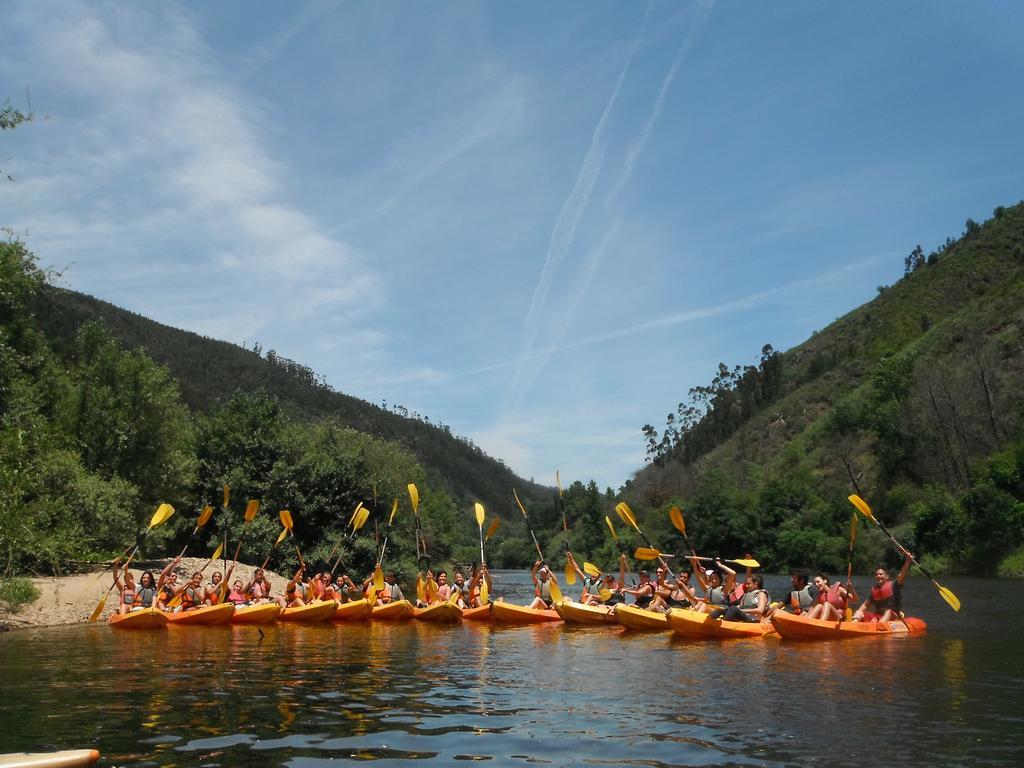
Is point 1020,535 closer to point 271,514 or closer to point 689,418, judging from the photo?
point 271,514

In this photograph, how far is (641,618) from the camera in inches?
769

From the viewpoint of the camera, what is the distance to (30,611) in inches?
866

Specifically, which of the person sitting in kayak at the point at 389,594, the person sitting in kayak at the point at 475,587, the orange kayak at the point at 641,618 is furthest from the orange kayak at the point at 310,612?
the orange kayak at the point at 641,618

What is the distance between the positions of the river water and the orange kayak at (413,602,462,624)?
409 centimetres

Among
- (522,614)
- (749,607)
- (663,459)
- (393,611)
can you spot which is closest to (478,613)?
(522,614)

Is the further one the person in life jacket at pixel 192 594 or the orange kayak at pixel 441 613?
the orange kayak at pixel 441 613

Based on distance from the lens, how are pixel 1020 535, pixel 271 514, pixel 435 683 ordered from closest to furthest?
pixel 435 683 → pixel 271 514 → pixel 1020 535

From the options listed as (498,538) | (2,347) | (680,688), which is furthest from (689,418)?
(680,688)

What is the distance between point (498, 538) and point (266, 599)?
9119 centimetres

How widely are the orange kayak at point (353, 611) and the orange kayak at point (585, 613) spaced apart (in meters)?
5.10

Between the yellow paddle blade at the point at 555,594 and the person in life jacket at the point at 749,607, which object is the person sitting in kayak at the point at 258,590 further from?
the person in life jacket at the point at 749,607

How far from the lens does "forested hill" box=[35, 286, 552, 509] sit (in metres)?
97.9

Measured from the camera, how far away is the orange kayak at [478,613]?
76.7ft

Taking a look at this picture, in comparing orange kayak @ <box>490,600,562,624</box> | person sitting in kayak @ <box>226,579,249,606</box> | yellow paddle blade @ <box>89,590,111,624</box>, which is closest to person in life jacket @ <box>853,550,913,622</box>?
orange kayak @ <box>490,600,562,624</box>
